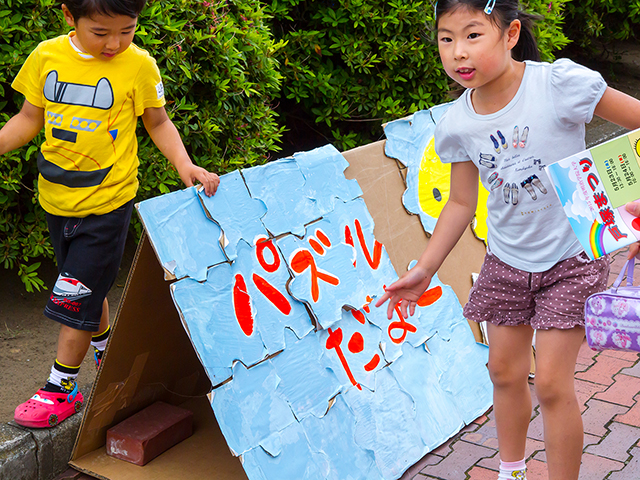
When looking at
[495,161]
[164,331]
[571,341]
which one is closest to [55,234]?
[164,331]

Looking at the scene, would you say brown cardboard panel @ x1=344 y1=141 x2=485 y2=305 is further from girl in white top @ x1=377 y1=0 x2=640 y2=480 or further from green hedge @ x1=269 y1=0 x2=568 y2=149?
green hedge @ x1=269 y1=0 x2=568 y2=149

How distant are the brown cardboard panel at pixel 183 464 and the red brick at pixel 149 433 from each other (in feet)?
0.09

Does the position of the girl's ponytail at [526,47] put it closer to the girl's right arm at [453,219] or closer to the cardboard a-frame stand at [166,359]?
the girl's right arm at [453,219]

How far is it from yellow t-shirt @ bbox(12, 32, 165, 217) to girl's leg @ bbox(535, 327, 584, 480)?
1574 mm

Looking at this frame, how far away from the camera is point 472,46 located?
204cm

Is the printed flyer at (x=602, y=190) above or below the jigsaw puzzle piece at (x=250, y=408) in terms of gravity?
above

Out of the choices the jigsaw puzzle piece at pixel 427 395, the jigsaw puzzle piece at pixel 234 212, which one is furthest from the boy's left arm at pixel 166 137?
the jigsaw puzzle piece at pixel 427 395

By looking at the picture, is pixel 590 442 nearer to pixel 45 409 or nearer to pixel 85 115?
pixel 45 409

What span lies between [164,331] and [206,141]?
1.19 metres

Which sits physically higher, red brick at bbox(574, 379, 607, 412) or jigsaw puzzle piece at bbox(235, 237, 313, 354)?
jigsaw puzzle piece at bbox(235, 237, 313, 354)

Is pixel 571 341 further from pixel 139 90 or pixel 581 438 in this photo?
pixel 139 90

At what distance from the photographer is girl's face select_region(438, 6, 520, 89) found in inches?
79.9

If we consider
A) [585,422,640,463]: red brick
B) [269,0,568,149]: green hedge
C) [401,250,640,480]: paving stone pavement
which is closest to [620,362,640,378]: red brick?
[401,250,640,480]: paving stone pavement

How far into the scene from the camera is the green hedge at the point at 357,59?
4422 millimetres
